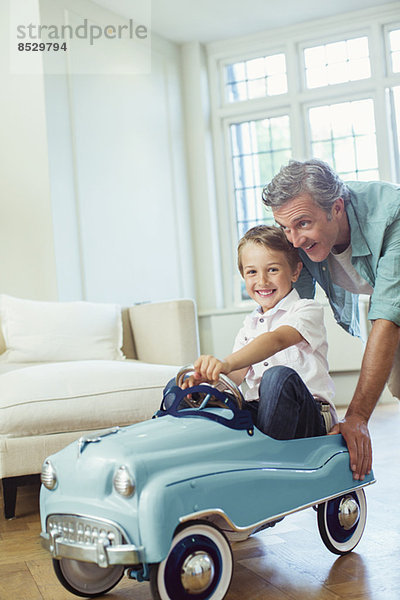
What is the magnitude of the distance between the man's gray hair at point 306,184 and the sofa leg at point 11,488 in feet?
3.97

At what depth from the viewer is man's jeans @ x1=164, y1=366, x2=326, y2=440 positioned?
4.71 ft

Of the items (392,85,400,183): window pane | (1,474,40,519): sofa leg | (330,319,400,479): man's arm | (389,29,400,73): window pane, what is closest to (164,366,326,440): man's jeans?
(330,319,400,479): man's arm

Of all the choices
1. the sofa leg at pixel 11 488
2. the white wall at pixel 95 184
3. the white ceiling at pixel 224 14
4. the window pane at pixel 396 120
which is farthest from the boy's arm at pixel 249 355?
the window pane at pixel 396 120

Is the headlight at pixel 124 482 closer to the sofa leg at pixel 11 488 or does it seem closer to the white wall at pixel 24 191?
the sofa leg at pixel 11 488

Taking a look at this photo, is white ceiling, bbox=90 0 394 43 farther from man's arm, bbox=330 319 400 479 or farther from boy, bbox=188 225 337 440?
man's arm, bbox=330 319 400 479

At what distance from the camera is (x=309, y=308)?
1.63m

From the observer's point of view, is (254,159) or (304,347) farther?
(254,159)

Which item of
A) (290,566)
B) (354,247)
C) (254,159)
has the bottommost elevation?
(290,566)

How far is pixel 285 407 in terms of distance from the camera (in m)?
1.44

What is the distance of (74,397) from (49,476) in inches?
35.2

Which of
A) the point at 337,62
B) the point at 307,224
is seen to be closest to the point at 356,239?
the point at 307,224

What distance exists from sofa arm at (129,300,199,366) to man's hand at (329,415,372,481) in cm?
141

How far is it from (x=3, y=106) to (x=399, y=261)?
3.06m

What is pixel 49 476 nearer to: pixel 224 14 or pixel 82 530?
pixel 82 530
